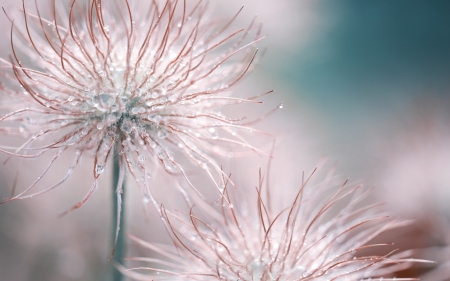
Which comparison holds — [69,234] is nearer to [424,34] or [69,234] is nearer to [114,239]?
[114,239]

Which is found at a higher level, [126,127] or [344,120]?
[344,120]

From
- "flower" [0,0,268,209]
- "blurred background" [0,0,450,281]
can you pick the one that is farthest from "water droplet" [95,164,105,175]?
"blurred background" [0,0,450,281]

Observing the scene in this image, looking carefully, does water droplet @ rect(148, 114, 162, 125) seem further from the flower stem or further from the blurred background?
the blurred background

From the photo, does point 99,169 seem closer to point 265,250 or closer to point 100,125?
point 100,125

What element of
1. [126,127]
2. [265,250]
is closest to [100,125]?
[126,127]

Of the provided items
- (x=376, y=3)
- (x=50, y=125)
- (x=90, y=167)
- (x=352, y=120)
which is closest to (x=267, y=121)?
(x=352, y=120)

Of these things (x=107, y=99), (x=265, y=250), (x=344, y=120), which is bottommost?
(x=265, y=250)

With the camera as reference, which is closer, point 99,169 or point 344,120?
point 99,169

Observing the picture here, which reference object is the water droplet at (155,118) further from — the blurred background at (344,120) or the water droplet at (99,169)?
the blurred background at (344,120)

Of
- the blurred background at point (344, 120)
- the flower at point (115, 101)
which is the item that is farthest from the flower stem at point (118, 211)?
the blurred background at point (344, 120)
